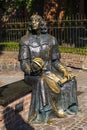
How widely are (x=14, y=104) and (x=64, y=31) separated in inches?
329

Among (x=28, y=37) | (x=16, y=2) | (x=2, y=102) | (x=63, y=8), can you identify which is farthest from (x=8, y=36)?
(x=2, y=102)

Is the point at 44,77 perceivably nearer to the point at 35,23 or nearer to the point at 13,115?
the point at 13,115

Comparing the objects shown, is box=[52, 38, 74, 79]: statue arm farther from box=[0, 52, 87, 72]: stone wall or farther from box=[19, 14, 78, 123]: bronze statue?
box=[0, 52, 87, 72]: stone wall

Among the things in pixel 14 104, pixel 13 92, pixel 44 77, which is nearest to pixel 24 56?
pixel 44 77

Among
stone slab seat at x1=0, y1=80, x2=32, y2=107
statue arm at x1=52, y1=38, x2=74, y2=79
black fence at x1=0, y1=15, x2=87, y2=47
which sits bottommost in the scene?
black fence at x1=0, y1=15, x2=87, y2=47

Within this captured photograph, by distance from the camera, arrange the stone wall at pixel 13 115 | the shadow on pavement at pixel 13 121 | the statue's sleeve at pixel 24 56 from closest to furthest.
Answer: the stone wall at pixel 13 115 < the shadow on pavement at pixel 13 121 < the statue's sleeve at pixel 24 56

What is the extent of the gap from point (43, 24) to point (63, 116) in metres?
1.88

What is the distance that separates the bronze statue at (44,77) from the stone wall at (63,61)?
5491 mm

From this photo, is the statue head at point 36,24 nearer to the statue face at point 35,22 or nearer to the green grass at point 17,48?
the statue face at point 35,22

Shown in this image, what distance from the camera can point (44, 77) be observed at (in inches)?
286

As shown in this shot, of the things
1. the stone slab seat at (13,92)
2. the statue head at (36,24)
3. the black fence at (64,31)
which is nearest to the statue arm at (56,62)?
the statue head at (36,24)

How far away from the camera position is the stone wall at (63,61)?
13.1m

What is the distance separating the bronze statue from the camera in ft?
23.7

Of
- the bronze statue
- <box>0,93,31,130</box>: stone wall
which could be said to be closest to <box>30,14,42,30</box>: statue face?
the bronze statue
